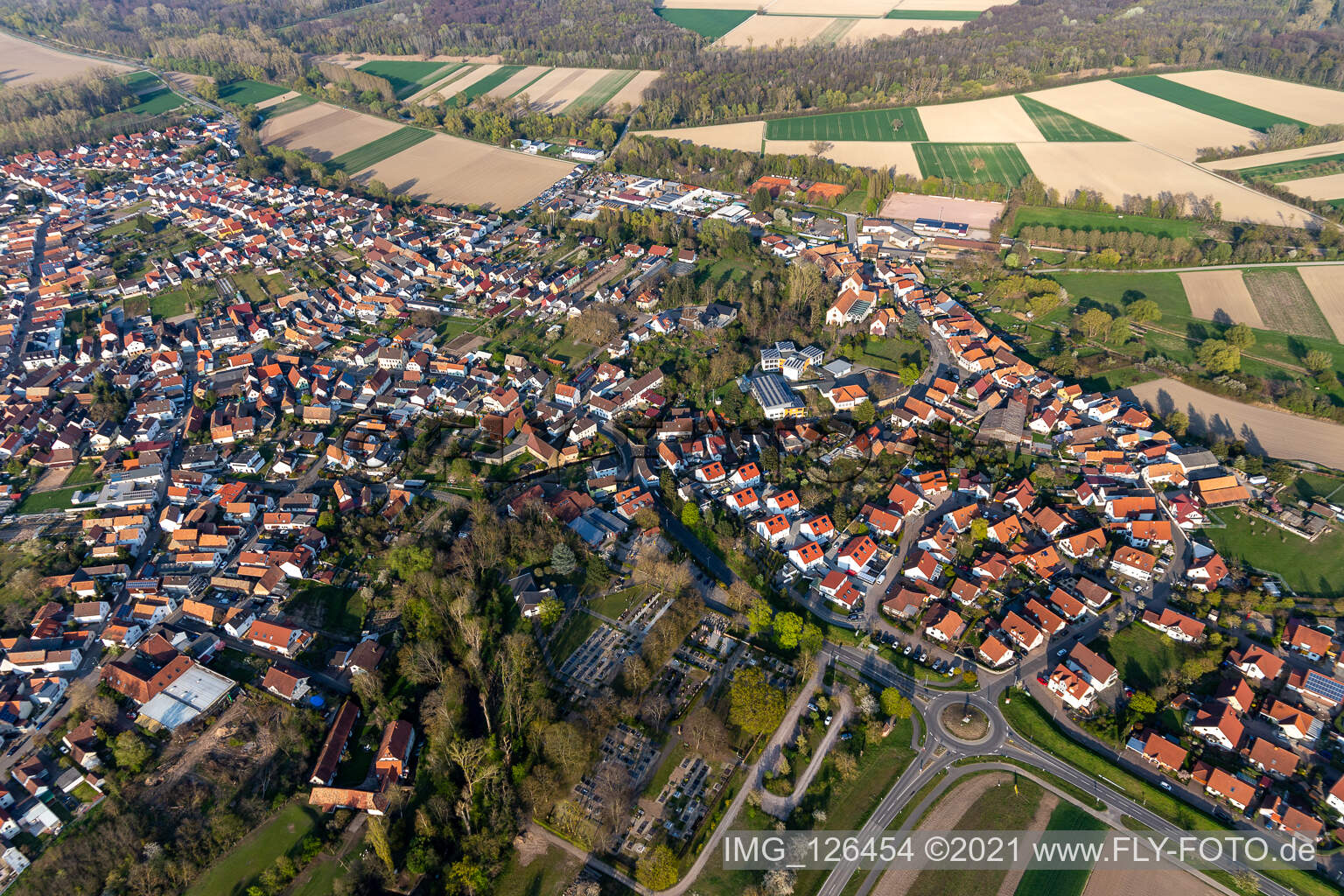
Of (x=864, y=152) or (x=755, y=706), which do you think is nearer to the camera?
(x=755, y=706)

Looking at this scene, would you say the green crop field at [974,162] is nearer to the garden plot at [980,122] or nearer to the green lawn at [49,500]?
the garden plot at [980,122]

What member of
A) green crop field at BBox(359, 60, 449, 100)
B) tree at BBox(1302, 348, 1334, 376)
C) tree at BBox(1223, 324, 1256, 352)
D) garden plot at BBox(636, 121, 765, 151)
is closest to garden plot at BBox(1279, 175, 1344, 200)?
tree at BBox(1223, 324, 1256, 352)

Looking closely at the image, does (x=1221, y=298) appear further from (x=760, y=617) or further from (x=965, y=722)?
(x=760, y=617)

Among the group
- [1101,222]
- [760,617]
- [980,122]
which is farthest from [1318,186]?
[760,617]

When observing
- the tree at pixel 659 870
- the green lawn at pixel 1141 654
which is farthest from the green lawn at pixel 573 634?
the green lawn at pixel 1141 654

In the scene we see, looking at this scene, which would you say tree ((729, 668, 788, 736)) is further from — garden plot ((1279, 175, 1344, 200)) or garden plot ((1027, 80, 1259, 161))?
garden plot ((1279, 175, 1344, 200))

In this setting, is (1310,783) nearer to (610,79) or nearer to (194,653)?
(194,653)
